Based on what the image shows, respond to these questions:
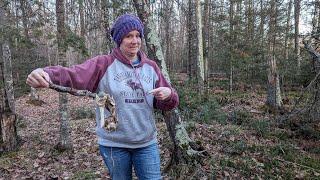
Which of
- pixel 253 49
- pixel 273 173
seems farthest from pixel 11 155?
pixel 253 49

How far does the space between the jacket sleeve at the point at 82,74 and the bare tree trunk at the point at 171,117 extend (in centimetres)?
250

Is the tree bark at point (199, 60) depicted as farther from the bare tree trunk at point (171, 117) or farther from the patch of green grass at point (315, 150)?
the bare tree trunk at point (171, 117)

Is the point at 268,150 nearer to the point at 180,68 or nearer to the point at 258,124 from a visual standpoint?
the point at 258,124

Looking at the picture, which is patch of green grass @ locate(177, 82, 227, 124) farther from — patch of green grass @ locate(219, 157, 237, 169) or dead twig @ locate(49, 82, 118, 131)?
dead twig @ locate(49, 82, 118, 131)

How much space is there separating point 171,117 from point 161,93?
2873 mm

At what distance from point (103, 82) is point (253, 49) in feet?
56.9

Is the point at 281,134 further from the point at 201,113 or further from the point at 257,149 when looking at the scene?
the point at 201,113

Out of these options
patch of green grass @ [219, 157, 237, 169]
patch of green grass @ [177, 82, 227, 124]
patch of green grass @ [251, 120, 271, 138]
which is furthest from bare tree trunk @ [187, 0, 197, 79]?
patch of green grass @ [219, 157, 237, 169]

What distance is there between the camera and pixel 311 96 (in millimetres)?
8352

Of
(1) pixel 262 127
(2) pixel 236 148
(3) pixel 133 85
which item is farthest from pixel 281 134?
(3) pixel 133 85

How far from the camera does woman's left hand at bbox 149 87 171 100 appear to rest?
112 inches

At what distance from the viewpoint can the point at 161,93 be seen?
2.88 meters

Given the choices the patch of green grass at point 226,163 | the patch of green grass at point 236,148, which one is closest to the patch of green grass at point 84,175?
the patch of green grass at point 226,163

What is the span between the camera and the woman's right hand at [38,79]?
2.50m
